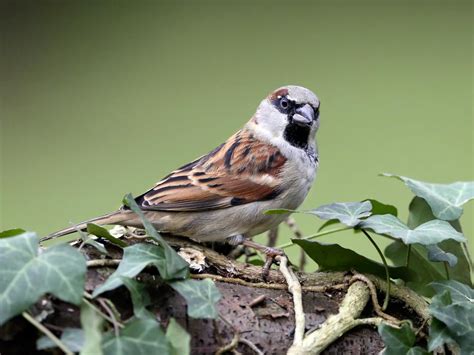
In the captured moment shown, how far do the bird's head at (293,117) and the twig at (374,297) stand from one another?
0.55 m

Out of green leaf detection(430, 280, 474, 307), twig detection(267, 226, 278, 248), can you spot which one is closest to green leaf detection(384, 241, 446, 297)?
green leaf detection(430, 280, 474, 307)

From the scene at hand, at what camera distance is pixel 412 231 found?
4.21ft

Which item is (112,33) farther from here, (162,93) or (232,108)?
(232,108)

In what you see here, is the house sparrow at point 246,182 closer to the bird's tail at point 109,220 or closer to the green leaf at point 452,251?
the bird's tail at point 109,220

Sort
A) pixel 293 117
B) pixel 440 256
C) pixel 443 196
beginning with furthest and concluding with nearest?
pixel 293 117 < pixel 443 196 < pixel 440 256

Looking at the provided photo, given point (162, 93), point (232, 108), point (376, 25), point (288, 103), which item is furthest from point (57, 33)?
point (288, 103)

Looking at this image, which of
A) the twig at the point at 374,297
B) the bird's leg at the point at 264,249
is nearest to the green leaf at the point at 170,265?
the bird's leg at the point at 264,249

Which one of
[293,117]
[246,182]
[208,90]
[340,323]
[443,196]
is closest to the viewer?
[340,323]

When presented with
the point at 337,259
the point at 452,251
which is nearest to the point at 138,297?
the point at 337,259

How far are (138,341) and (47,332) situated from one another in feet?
0.37

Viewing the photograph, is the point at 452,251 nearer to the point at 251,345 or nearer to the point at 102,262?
the point at 251,345

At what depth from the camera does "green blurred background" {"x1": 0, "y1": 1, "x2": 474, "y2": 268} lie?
3.52 m

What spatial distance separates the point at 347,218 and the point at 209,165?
54 cm

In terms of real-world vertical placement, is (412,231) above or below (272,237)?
above
